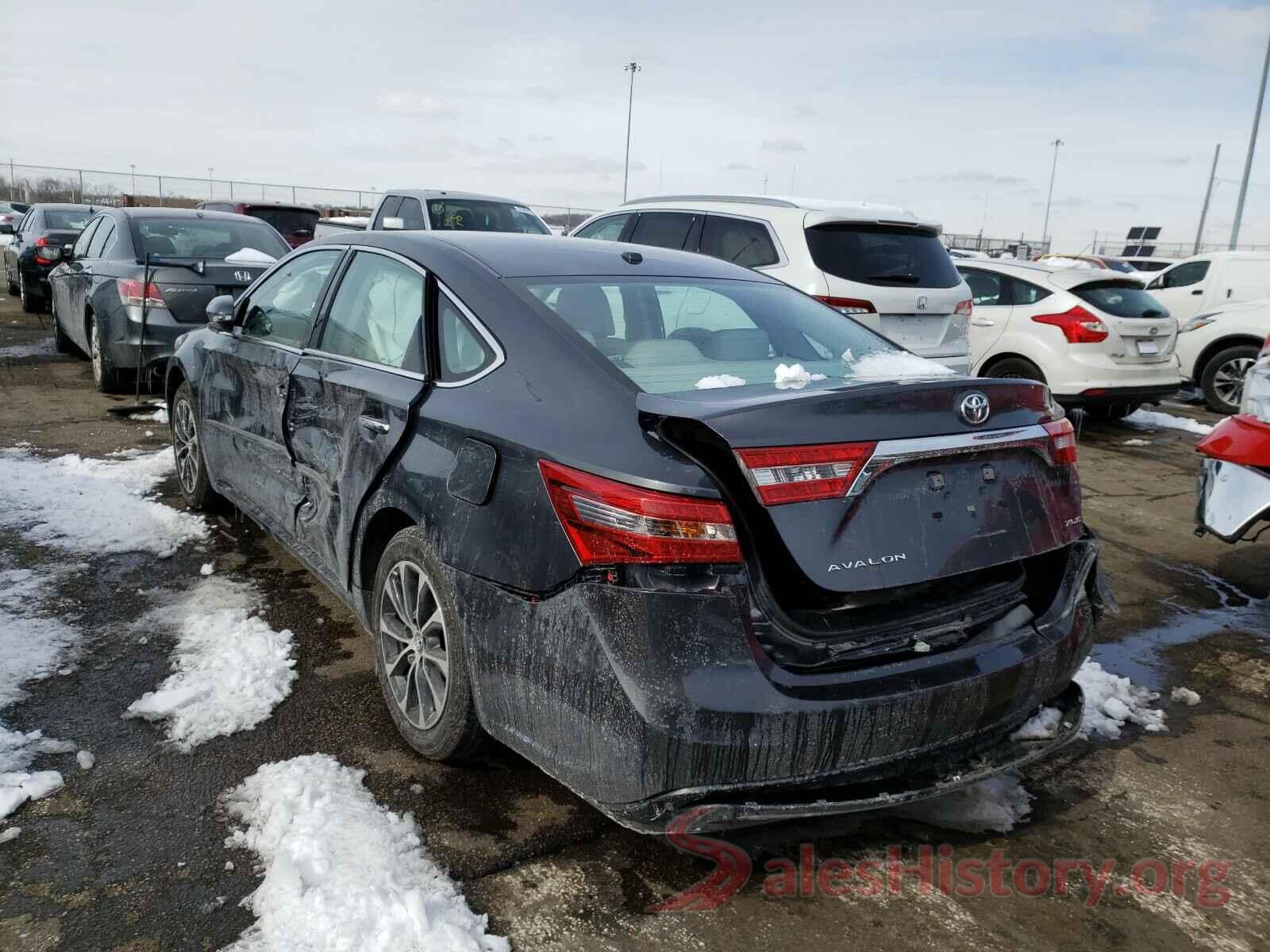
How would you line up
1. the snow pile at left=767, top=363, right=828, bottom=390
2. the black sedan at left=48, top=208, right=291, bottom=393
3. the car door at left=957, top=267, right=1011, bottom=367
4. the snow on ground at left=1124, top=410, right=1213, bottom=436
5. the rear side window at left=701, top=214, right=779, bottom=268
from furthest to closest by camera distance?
the snow on ground at left=1124, top=410, right=1213, bottom=436
the car door at left=957, top=267, right=1011, bottom=367
the black sedan at left=48, top=208, right=291, bottom=393
the rear side window at left=701, top=214, right=779, bottom=268
the snow pile at left=767, top=363, right=828, bottom=390

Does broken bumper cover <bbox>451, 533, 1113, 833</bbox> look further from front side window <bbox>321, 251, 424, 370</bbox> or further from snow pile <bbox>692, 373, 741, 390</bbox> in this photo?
front side window <bbox>321, 251, 424, 370</bbox>

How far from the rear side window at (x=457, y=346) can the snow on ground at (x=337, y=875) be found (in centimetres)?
126

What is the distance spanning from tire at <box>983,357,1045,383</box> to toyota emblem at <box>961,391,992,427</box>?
7086 millimetres

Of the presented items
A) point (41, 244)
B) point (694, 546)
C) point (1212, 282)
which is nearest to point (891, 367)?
point (694, 546)

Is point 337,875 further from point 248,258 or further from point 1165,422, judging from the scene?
point 1165,422

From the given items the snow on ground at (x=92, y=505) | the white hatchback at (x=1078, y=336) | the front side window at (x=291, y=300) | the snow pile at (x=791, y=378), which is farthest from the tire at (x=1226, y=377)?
the snow on ground at (x=92, y=505)

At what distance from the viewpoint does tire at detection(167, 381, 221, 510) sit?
5.15m

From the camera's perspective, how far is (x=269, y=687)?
11.4 feet

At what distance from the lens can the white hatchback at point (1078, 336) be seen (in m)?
8.83

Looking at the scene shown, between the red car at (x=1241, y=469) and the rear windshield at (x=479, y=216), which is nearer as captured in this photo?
the red car at (x=1241, y=469)

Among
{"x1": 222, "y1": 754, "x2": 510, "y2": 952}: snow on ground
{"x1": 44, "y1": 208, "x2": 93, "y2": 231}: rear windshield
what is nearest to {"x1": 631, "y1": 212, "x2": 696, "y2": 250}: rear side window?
{"x1": 222, "y1": 754, "x2": 510, "y2": 952}: snow on ground

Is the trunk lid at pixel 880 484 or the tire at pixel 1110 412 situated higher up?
the trunk lid at pixel 880 484

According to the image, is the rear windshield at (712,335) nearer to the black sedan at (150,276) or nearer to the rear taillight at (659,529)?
the rear taillight at (659,529)

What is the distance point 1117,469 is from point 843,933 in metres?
6.65
